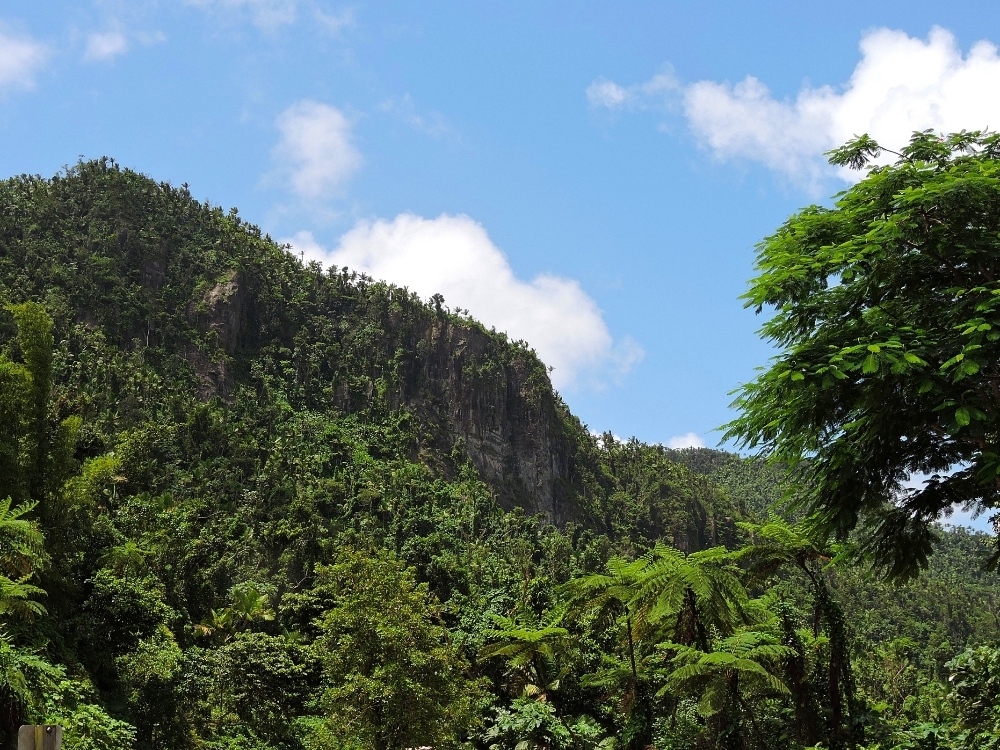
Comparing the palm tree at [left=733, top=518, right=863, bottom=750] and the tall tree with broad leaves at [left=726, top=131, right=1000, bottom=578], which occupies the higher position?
the tall tree with broad leaves at [left=726, top=131, right=1000, bottom=578]

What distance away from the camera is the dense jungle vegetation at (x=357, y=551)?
1570 centimetres

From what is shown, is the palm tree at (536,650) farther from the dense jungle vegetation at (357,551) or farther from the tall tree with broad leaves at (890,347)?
the tall tree with broad leaves at (890,347)

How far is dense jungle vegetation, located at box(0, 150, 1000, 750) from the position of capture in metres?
15.7

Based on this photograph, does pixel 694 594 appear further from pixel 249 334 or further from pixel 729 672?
pixel 249 334

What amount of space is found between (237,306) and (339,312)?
59.0ft

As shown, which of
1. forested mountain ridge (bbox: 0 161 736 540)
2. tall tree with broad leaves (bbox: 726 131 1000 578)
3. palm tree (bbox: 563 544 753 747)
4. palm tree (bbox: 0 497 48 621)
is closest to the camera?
tall tree with broad leaves (bbox: 726 131 1000 578)

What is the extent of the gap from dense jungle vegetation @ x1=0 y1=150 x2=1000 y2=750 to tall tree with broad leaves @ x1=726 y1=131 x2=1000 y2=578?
Result: 0.50 meters

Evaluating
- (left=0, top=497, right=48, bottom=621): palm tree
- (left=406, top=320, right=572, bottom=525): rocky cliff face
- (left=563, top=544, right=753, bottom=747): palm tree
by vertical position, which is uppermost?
(left=406, top=320, right=572, bottom=525): rocky cliff face

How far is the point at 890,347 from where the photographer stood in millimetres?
8039

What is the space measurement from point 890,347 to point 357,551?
14.1m

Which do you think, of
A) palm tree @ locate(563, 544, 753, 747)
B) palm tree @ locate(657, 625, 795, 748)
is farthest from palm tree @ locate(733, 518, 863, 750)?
palm tree @ locate(657, 625, 795, 748)

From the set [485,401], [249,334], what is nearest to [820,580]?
[249,334]

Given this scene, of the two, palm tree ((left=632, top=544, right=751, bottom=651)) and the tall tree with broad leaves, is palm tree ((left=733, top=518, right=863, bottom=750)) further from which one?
the tall tree with broad leaves

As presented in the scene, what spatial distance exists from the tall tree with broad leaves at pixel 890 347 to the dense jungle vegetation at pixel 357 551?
1.65 feet
